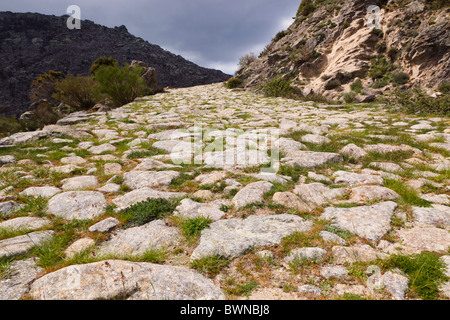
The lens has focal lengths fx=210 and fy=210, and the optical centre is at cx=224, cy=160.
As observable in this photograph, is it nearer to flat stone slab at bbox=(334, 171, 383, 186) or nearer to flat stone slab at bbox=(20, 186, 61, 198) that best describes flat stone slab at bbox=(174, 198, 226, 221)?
flat stone slab at bbox=(20, 186, 61, 198)

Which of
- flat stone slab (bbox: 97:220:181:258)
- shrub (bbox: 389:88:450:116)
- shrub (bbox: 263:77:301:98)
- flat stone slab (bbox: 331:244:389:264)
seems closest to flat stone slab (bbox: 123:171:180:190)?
flat stone slab (bbox: 97:220:181:258)

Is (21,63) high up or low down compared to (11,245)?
up

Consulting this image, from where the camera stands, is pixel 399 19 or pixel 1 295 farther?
pixel 399 19

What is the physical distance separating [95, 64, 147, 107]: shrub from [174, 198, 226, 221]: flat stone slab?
10.7m

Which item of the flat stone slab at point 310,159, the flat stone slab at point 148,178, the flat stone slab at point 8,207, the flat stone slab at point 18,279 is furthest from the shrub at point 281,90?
the flat stone slab at point 18,279

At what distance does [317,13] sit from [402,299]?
93.4 feet

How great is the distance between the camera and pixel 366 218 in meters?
2.27

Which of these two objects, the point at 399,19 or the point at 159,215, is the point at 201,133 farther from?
the point at 399,19

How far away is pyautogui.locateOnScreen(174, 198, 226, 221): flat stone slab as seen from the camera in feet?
8.05

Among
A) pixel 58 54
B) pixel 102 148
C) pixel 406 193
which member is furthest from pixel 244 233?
pixel 58 54

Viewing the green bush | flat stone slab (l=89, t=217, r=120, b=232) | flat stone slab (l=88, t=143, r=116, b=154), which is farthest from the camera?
flat stone slab (l=88, t=143, r=116, b=154)

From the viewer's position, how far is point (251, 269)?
68.7 inches

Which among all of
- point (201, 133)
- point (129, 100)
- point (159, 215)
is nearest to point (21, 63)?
point (129, 100)

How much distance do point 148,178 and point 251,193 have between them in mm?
1671
